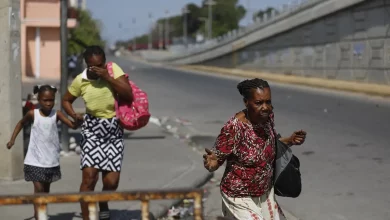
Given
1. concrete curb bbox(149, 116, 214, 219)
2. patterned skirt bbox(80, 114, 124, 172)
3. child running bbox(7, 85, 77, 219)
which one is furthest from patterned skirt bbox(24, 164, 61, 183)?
concrete curb bbox(149, 116, 214, 219)

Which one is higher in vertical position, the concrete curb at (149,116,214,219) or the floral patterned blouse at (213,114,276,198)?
the floral patterned blouse at (213,114,276,198)

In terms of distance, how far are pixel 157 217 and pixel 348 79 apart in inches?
1019

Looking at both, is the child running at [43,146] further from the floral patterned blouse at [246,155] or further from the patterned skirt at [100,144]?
the floral patterned blouse at [246,155]

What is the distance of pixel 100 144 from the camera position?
20.9ft

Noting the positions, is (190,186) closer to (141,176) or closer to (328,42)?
(141,176)

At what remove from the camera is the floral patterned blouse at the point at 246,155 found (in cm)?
452

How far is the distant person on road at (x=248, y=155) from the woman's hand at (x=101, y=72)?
1.88 meters

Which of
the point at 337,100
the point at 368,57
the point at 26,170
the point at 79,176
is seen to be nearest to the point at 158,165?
the point at 79,176

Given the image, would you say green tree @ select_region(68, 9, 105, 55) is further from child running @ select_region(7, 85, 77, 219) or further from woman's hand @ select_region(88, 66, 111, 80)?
woman's hand @ select_region(88, 66, 111, 80)

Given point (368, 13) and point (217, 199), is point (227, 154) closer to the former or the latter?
point (217, 199)

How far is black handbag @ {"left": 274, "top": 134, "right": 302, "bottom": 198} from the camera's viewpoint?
4691 millimetres

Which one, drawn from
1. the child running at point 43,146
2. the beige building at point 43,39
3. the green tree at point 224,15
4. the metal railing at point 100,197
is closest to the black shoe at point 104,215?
the child running at point 43,146

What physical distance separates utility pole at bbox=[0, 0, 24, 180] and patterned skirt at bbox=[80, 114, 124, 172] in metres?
2.37

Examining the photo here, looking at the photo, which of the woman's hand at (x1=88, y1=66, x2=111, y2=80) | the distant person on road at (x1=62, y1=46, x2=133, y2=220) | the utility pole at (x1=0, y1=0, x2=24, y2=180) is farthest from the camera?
the utility pole at (x1=0, y1=0, x2=24, y2=180)
